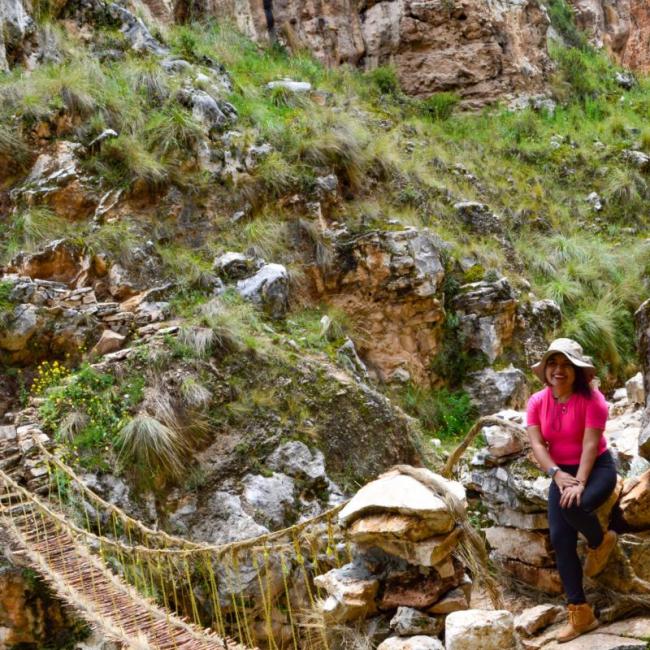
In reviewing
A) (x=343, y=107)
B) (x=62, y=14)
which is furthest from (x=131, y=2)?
(x=343, y=107)

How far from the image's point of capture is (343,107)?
Result: 8.98 meters

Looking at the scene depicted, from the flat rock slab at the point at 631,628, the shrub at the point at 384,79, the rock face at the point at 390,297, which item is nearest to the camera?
the flat rock slab at the point at 631,628

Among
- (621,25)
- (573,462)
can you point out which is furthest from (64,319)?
(621,25)

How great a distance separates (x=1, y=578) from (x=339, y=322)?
3.43 meters

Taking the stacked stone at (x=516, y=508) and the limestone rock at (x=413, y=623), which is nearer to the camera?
the limestone rock at (x=413, y=623)

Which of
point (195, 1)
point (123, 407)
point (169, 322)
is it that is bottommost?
point (123, 407)

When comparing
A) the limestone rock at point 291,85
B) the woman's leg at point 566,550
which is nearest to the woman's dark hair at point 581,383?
the woman's leg at point 566,550

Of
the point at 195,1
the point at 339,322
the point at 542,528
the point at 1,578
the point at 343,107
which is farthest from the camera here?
the point at 195,1

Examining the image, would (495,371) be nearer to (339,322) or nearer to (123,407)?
(339,322)

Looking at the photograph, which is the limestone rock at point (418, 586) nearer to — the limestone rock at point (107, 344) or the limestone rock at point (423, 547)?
the limestone rock at point (423, 547)

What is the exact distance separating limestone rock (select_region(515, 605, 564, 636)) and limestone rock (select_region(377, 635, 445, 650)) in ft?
1.75

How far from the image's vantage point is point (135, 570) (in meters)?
3.07

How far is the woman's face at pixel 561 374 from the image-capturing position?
2443 millimetres

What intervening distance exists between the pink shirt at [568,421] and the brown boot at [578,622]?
505 mm
